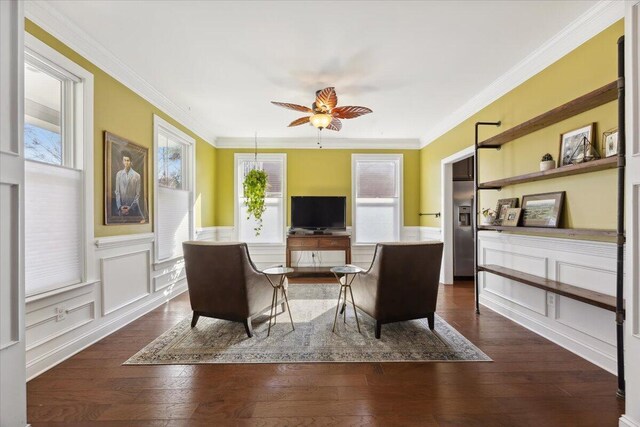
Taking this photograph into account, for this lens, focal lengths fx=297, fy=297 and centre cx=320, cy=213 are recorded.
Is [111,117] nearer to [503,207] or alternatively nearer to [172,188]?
[172,188]

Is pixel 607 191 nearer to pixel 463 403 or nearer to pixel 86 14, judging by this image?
pixel 463 403

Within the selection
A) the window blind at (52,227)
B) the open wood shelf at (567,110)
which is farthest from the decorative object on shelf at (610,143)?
the window blind at (52,227)

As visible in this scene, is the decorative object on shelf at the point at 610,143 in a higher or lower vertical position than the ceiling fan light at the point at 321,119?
lower

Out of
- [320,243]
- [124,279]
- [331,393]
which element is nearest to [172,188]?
[124,279]

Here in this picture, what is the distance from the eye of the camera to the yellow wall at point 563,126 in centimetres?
223

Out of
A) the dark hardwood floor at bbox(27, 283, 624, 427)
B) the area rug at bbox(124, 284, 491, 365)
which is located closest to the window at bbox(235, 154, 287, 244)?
the area rug at bbox(124, 284, 491, 365)

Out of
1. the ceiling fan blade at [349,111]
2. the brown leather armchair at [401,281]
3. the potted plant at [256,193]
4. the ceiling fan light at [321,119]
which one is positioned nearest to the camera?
the brown leather armchair at [401,281]

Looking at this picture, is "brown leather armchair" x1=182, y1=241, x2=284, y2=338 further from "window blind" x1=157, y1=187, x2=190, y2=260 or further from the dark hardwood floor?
"window blind" x1=157, y1=187, x2=190, y2=260

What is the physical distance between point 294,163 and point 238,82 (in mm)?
2660

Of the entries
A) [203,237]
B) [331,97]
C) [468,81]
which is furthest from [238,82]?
[203,237]

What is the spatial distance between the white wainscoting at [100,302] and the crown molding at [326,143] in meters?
2.83

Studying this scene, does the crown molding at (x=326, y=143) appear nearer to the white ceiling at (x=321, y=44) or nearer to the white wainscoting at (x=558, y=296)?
the white ceiling at (x=321, y=44)

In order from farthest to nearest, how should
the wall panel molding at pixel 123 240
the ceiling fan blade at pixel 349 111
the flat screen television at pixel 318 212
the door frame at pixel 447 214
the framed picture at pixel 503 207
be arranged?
1. the flat screen television at pixel 318 212
2. the door frame at pixel 447 214
3. the ceiling fan blade at pixel 349 111
4. the framed picture at pixel 503 207
5. the wall panel molding at pixel 123 240

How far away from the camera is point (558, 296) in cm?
271
